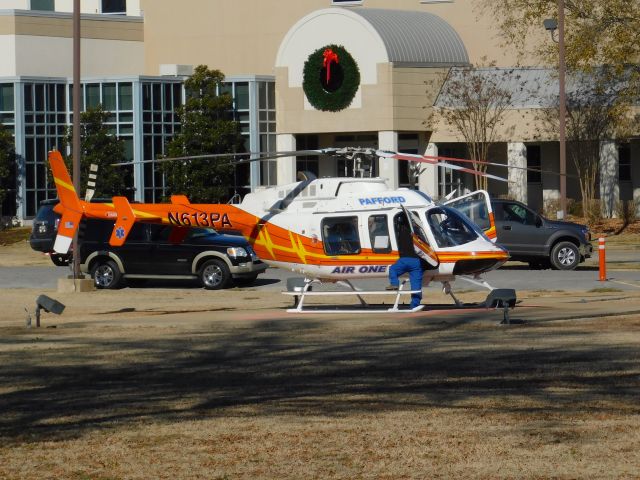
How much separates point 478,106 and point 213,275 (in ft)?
78.6

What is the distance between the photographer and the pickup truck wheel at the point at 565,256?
33.9 m

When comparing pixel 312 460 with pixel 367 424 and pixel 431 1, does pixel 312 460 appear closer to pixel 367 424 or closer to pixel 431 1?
pixel 367 424

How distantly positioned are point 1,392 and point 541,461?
21.6ft

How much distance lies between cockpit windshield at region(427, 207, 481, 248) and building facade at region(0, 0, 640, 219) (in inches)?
1132

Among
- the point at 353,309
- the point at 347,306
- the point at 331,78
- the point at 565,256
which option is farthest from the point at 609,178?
the point at 353,309

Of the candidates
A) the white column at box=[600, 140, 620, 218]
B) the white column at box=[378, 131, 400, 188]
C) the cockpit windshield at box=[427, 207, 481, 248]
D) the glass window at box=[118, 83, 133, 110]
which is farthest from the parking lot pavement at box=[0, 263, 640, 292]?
the glass window at box=[118, 83, 133, 110]

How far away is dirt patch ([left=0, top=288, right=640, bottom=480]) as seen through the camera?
1164 cm

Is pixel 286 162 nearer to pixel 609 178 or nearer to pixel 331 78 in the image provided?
pixel 331 78

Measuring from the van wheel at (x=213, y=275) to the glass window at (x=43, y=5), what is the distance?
38608 mm

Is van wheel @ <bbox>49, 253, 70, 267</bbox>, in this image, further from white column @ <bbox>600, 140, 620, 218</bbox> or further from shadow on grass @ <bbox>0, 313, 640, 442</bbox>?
white column @ <bbox>600, 140, 620, 218</bbox>

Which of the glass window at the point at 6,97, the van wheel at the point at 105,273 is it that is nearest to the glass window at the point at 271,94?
the glass window at the point at 6,97

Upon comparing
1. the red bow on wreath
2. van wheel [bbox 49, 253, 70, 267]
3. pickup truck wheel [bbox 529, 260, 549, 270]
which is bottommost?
pickup truck wheel [bbox 529, 260, 549, 270]

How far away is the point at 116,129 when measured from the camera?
56.7 metres

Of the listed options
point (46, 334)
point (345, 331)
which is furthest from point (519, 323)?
point (46, 334)
